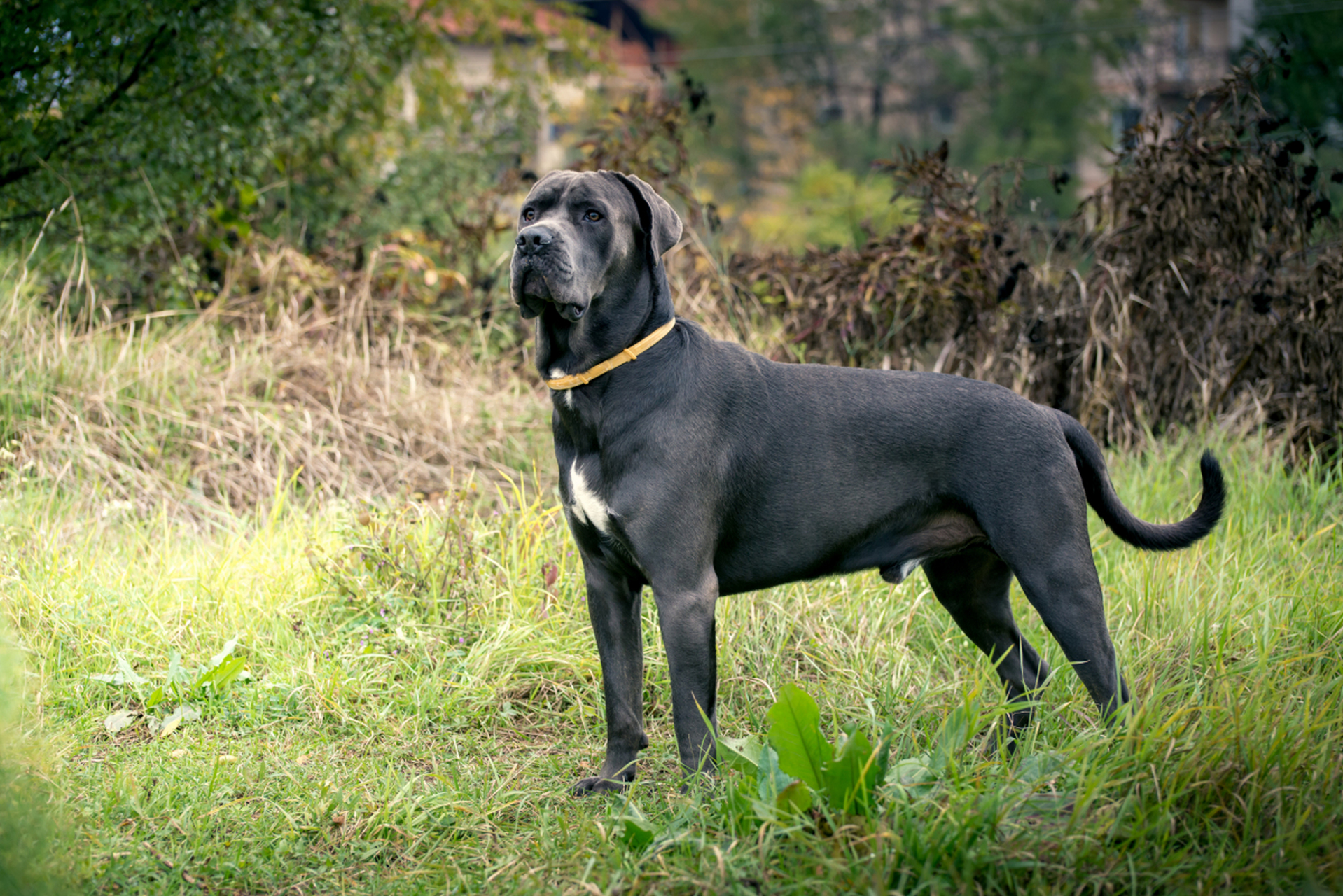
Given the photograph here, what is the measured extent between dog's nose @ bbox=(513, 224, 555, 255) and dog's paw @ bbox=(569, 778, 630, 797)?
5.16 feet

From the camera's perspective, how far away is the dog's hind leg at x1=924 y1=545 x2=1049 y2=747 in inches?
129

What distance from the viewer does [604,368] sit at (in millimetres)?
2871

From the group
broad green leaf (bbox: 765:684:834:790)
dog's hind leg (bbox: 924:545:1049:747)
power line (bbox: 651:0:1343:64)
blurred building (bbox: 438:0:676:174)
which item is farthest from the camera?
power line (bbox: 651:0:1343:64)

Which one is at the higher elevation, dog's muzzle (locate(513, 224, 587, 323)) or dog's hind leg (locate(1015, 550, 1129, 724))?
dog's muzzle (locate(513, 224, 587, 323))

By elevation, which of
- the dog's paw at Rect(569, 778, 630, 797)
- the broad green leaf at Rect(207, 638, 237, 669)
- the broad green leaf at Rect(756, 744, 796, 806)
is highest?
the broad green leaf at Rect(756, 744, 796, 806)

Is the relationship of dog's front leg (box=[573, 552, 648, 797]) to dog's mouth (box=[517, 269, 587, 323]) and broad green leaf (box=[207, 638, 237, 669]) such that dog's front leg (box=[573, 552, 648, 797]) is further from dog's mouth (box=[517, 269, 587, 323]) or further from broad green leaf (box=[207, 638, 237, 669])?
broad green leaf (box=[207, 638, 237, 669])

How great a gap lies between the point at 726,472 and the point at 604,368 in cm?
46

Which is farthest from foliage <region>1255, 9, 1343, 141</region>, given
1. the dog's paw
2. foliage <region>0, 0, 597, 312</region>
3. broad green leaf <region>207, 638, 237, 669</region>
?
broad green leaf <region>207, 638, 237, 669</region>

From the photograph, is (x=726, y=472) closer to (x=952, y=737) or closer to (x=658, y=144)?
(x=952, y=737)

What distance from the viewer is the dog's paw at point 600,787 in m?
3.00

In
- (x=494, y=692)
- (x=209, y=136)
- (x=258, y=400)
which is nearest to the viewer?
(x=494, y=692)

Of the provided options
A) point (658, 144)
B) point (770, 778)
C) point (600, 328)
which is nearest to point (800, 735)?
point (770, 778)

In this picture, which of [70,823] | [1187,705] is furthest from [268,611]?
[1187,705]

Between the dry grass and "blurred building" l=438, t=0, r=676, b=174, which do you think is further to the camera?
"blurred building" l=438, t=0, r=676, b=174
